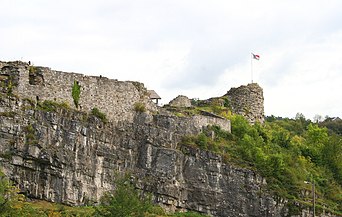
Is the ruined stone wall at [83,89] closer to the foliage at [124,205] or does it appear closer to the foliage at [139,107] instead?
the foliage at [139,107]

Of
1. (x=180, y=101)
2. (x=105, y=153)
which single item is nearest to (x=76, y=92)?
(x=105, y=153)

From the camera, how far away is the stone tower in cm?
6988

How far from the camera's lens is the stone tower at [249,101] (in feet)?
229

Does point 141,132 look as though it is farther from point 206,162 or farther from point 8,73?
point 8,73

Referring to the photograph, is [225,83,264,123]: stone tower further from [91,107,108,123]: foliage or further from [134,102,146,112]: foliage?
[91,107,108,123]: foliage

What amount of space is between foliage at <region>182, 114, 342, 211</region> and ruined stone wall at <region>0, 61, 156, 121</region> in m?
5.30

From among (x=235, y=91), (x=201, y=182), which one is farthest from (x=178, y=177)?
(x=235, y=91)

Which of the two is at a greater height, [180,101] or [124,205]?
[180,101]

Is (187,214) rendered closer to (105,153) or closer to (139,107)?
(105,153)

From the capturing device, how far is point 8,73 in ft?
153

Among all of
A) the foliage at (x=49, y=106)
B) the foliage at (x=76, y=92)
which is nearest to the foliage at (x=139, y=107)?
the foliage at (x=76, y=92)

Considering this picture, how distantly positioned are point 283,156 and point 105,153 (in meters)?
16.5

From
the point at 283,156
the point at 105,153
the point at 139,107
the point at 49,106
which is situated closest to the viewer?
the point at 49,106

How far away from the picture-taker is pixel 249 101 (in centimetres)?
7044
